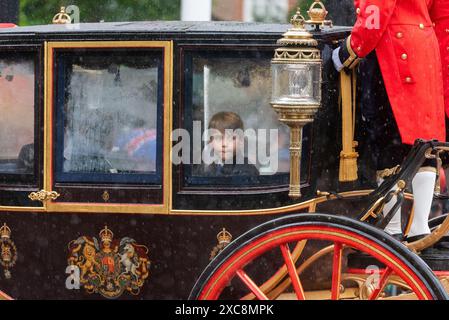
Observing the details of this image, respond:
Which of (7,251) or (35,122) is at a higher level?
(35,122)

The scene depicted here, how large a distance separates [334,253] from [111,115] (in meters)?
1.24

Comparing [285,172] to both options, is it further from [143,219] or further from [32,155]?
[32,155]

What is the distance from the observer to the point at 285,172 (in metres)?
5.00

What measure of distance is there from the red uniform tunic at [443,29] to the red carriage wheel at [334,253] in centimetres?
89

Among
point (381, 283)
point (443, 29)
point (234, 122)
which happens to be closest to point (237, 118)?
point (234, 122)

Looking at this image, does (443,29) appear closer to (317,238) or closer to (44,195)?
(317,238)

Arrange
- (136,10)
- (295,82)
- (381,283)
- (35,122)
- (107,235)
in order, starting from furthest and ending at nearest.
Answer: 1. (136,10)
2. (35,122)
3. (107,235)
4. (295,82)
5. (381,283)

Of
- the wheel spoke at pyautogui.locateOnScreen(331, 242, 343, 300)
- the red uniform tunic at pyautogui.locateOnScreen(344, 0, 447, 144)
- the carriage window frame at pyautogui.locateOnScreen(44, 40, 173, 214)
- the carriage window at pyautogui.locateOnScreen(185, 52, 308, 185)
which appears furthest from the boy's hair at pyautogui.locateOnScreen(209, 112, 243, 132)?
the wheel spoke at pyautogui.locateOnScreen(331, 242, 343, 300)

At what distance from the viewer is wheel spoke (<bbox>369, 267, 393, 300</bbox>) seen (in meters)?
4.29

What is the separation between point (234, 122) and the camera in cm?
498

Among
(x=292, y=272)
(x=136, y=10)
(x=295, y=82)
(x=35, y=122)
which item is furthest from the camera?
(x=136, y=10)

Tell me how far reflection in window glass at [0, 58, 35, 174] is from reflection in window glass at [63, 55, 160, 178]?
0.19 metres
